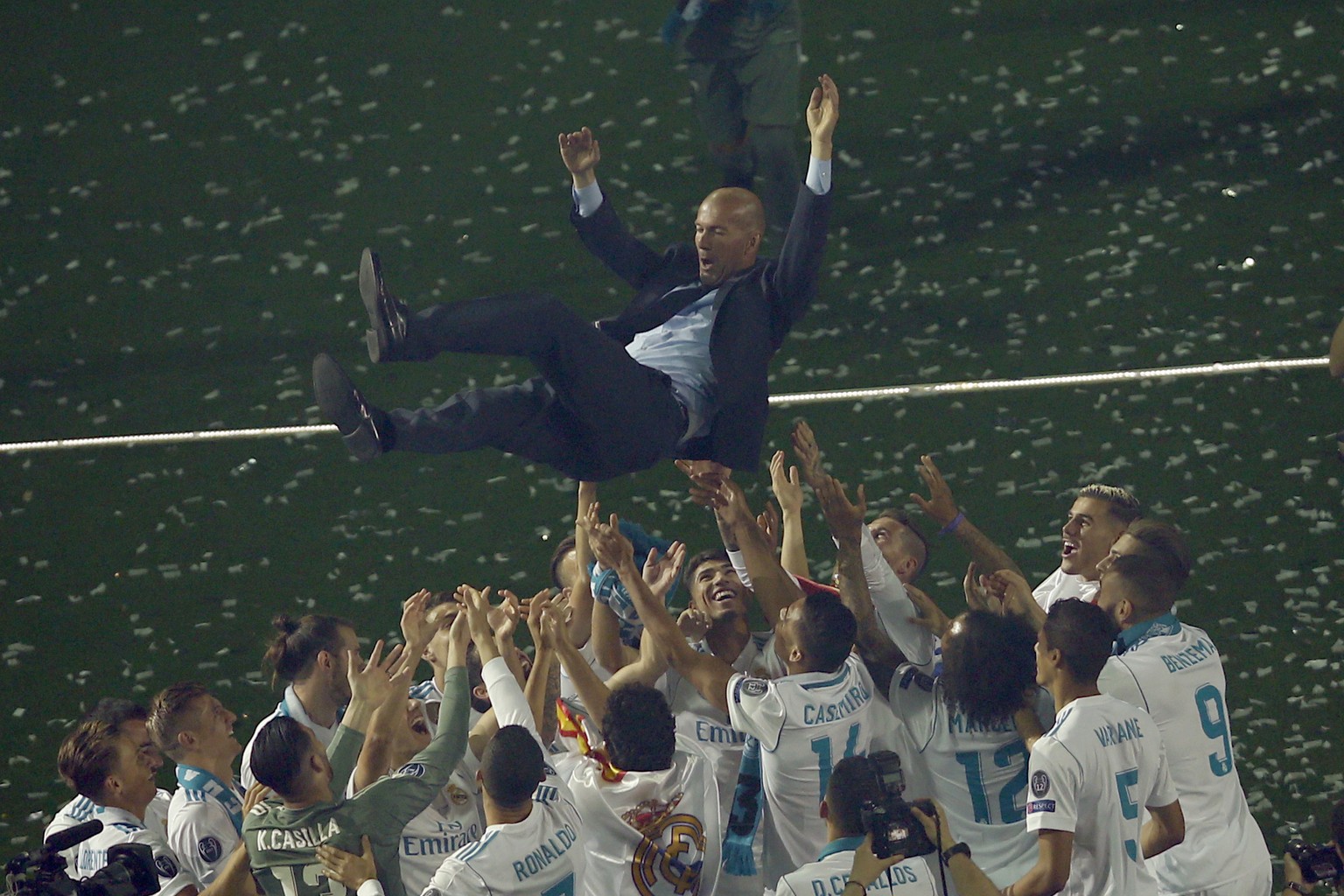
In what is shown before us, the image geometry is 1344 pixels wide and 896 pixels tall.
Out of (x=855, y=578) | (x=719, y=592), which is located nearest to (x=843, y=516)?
(x=855, y=578)

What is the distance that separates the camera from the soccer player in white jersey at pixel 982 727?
7.52ft

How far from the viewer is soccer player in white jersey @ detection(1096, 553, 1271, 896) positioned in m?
2.36

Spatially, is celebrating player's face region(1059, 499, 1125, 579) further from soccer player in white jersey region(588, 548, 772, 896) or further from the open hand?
soccer player in white jersey region(588, 548, 772, 896)

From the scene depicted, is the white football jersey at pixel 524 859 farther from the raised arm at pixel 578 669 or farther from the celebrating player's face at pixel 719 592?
the celebrating player's face at pixel 719 592

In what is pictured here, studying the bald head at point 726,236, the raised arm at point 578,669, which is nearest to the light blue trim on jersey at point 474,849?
the raised arm at point 578,669

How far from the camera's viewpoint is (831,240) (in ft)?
12.1

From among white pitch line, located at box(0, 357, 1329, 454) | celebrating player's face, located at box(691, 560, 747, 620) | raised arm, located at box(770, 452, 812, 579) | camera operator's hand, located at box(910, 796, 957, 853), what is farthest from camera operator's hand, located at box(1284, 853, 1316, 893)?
white pitch line, located at box(0, 357, 1329, 454)

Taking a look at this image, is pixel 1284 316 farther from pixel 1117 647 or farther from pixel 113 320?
pixel 113 320

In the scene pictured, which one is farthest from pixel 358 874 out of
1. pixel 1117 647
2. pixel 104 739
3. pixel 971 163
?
pixel 971 163

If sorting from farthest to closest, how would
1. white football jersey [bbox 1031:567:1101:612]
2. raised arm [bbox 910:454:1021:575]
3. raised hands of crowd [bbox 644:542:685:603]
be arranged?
raised arm [bbox 910:454:1021:575] < white football jersey [bbox 1031:567:1101:612] < raised hands of crowd [bbox 644:542:685:603]

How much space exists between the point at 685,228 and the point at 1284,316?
1.33 meters

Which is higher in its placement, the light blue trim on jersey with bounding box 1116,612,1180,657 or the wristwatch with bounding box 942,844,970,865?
the wristwatch with bounding box 942,844,970,865

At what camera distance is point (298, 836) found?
2.10m

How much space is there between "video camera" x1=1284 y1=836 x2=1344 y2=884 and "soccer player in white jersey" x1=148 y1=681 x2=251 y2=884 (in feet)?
4.97
